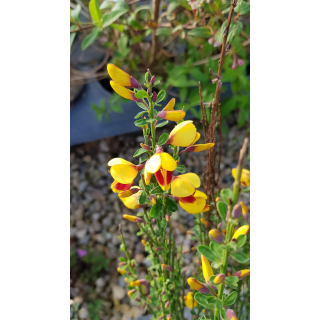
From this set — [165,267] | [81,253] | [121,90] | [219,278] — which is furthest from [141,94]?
[81,253]

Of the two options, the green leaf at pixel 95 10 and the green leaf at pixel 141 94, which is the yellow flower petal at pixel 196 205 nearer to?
the green leaf at pixel 141 94

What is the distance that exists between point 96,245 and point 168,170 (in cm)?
126

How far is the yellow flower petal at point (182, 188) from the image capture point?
0.45 meters

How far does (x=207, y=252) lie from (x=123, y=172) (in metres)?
0.17

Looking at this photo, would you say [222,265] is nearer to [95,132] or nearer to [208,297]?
[208,297]

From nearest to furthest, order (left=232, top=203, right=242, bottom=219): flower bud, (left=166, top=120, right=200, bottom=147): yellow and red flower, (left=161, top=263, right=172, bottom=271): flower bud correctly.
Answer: (left=232, top=203, right=242, bottom=219): flower bud → (left=166, top=120, right=200, bottom=147): yellow and red flower → (left=161, top=263, right=172, bottom=271): flower bud

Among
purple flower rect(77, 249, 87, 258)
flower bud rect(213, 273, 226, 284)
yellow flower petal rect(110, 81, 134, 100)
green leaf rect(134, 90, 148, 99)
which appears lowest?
purple flower rect(77, 249, 87, 258)

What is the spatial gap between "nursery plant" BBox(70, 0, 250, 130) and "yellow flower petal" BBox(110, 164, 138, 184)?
2.08ft

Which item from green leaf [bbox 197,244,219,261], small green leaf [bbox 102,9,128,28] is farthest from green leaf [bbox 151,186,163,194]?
small green leaf [bbox 102,9,128,28]

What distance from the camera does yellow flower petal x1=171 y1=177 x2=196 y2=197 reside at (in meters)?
0.45

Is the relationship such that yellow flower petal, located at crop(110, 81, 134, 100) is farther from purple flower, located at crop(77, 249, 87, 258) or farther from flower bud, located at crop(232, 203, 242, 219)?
purple flower, located at crop(77, 249, 87, 258)

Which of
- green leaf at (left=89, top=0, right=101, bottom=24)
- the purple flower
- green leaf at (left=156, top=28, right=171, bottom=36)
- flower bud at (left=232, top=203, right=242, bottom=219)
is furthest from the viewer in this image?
the purple flower

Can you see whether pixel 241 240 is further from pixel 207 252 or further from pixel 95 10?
pixel 95 10

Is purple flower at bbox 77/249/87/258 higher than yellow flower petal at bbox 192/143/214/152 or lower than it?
lower
